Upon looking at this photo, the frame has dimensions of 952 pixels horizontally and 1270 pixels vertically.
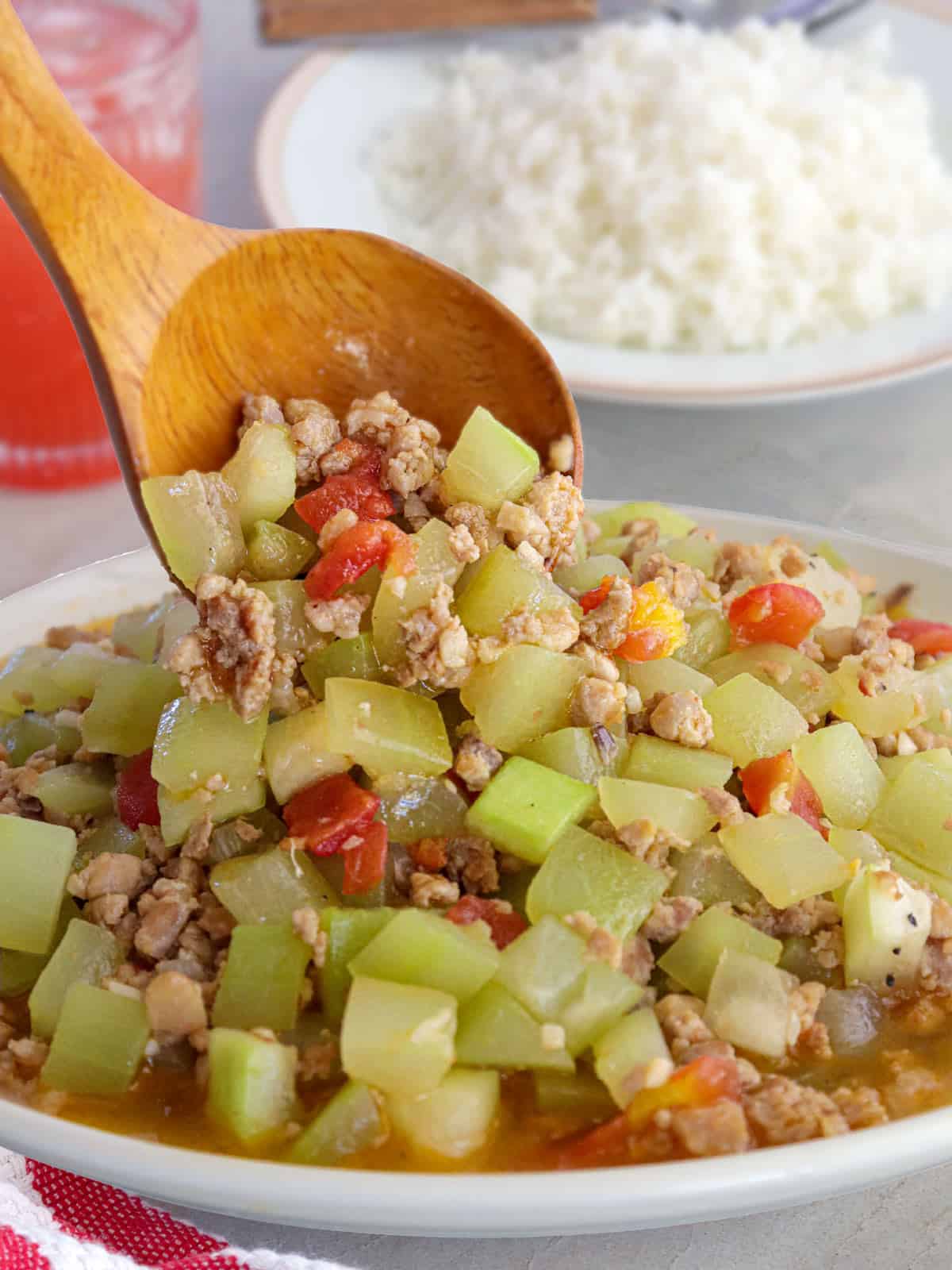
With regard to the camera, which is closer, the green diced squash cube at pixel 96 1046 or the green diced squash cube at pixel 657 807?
the green diced squash cube at pixel 96 1046

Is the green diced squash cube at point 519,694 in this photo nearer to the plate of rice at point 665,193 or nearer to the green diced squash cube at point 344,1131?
the green diced squash cube at point 344,1131

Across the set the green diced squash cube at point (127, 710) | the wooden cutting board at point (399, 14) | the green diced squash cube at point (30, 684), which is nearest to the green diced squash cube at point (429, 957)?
the green diced squash cube at point (127, 710)

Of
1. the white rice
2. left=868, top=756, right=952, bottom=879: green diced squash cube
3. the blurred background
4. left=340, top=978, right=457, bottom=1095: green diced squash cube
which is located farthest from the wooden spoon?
the white rice

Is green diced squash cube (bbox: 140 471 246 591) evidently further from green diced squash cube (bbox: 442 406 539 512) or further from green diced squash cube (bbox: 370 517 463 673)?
green diced squash cube (bbox: 442 406 539 512)

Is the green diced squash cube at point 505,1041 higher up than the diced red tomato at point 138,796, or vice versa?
the diced red tomato at point 138,796

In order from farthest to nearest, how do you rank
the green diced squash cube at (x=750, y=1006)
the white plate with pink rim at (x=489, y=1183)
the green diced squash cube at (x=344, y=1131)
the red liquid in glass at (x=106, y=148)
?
1. the red liquid in glass at (x=106, y=148)
2. the green diced squash cube at (x=750, y=1006)
3. the green diced squash cube at (x=344, y=1131)
4. the white plate with pink rim at (x=489, y=1183)

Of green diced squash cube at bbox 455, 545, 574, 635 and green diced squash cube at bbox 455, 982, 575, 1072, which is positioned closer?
green diced squash cube at bbox 455, 982, 575, 1072
